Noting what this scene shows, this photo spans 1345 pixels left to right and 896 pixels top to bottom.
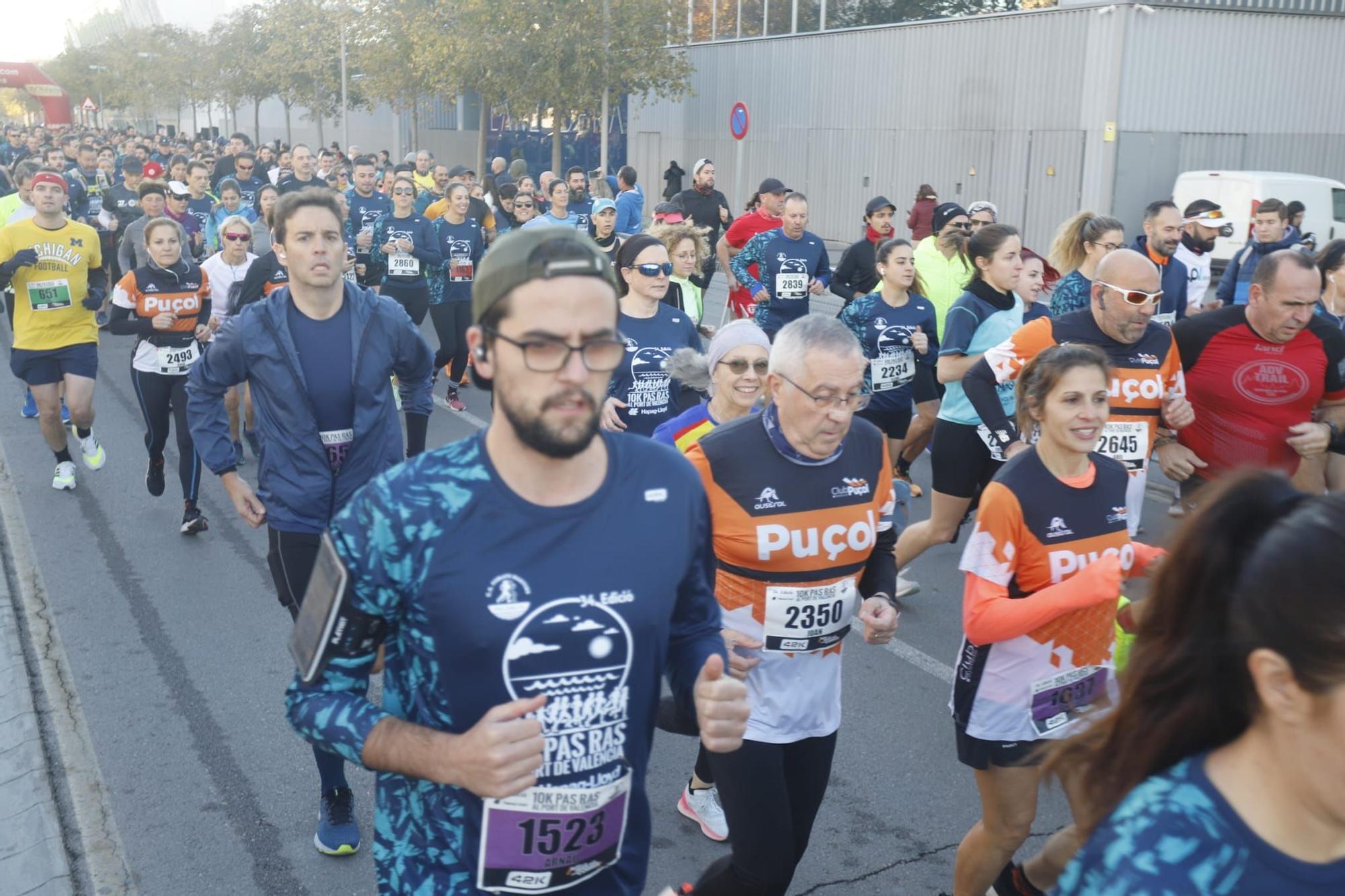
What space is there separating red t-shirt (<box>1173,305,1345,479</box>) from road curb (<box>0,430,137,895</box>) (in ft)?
15.3

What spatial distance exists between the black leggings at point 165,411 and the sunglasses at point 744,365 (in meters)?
4.85

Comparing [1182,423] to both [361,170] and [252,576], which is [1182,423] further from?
[361,170]

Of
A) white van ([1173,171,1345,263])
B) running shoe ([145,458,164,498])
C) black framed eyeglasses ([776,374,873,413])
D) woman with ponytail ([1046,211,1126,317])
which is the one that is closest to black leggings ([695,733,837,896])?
black framed eyeglasses ([776,374,873,413])

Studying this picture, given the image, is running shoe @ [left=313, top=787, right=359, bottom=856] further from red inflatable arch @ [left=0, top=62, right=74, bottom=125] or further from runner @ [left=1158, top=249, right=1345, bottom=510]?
red inflatable arch @ [left=0, top=62, right=74, bottom=125]

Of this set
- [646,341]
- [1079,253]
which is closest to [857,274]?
[1079,253]

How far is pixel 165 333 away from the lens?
8422 mm

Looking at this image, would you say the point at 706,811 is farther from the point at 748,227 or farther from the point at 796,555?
the point at 748,227

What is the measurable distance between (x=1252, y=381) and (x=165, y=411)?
6534 millimetres

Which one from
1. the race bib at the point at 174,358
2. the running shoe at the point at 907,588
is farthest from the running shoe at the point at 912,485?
the race bib at the point at 174,358

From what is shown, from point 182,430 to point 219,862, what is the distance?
4980 mm

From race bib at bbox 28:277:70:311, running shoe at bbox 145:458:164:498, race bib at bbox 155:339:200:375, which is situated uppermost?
race bib at bbox 28:277:70:311

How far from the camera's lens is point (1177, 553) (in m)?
1.93

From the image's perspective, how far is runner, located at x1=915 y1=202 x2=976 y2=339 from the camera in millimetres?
8859

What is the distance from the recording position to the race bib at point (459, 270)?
12.3 meters
